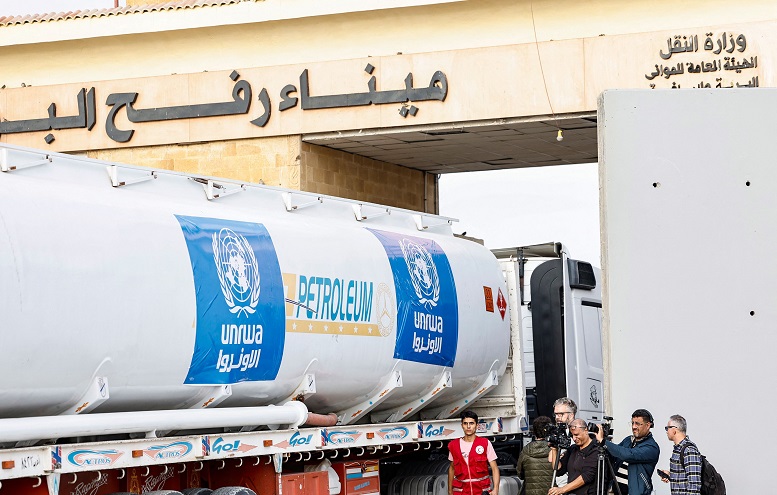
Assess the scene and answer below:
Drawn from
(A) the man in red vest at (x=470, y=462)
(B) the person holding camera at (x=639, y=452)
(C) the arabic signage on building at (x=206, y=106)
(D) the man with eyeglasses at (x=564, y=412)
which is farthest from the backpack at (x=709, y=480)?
(C) the arabic signage on building at (x=206, y=106)

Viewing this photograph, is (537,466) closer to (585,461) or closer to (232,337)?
(585,461)

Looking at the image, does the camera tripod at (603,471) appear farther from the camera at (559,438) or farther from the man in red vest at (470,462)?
the man in red vest at (470,462)

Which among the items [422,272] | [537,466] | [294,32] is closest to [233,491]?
[422,272]

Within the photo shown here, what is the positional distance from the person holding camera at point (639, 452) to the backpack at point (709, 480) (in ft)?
1.30

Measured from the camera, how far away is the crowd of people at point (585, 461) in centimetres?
1016

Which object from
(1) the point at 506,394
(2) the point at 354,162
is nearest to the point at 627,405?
(1) the point at 506,394

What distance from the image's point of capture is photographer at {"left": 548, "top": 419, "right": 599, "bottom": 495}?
447 inches

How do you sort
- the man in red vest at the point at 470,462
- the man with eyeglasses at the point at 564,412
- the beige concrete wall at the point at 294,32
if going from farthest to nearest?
1. the beige concrete wall at the point at 294,32
2. the man in red vest at the point at 470,462
3. the man with eyeglasses at the point at 564,412

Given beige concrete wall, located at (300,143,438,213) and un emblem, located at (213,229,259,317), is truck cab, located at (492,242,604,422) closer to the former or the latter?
un emblem, located at (213,229,259,317)

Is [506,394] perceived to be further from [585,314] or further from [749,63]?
[749,63]

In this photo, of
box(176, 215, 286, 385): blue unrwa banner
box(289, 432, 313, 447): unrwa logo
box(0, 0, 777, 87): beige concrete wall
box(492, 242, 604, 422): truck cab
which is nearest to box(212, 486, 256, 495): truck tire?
box(289, 432, 313, 447): unrwa logo

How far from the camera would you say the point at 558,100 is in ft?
78.9

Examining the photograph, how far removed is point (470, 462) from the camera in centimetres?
1305

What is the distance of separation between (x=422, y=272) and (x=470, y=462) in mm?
2080
